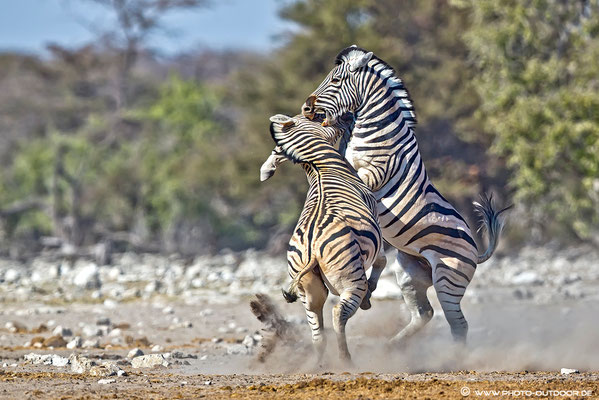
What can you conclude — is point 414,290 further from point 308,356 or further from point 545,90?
point 545,90

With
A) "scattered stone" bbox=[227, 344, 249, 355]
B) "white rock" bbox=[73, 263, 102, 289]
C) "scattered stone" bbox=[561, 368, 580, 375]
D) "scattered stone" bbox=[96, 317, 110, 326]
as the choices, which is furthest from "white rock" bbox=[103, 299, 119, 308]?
"scattered stone" bbox=[561, 368, 580, 375]

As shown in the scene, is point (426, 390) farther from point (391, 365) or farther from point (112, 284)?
point (112, 284)

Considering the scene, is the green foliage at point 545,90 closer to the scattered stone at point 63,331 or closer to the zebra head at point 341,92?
the zebra head at point 341,92

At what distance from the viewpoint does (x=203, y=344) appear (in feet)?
35.7

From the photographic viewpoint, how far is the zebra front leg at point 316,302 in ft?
26.0

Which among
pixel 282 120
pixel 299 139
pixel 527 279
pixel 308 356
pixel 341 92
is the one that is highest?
pixel 341 92

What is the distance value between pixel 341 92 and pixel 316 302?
2.16 metres

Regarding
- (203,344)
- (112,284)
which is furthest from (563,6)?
(203,344)

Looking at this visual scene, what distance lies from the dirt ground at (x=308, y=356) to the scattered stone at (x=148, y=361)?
75 millimetres

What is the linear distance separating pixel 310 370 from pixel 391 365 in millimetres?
766

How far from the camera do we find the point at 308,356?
8344 mm

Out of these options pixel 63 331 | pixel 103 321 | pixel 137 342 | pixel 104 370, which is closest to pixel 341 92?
pixel 104 370

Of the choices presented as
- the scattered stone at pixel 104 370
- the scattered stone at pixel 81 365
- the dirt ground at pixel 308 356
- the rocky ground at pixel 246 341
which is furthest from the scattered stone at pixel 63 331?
the scattered stone at pixel 104 370

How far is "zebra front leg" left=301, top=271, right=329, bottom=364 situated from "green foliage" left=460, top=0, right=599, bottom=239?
1365 centimetres
